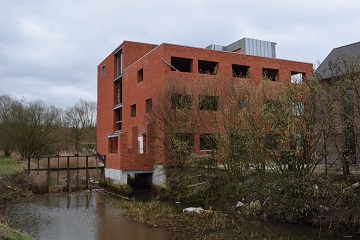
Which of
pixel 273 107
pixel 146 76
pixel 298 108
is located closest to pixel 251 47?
pixel 146 76

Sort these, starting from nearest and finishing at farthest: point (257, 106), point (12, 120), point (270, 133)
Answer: point (270, 133), point (257, 106), point (12, 120)

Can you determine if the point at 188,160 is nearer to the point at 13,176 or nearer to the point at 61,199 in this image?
the point at 61,199

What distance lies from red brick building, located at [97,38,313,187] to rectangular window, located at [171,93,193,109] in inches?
39.8

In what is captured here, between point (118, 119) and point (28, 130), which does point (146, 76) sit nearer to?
point (118, 119)

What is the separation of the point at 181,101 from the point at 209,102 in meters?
1.76

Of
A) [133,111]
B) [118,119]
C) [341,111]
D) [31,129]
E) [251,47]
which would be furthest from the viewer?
[31,129]

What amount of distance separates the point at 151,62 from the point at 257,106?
36.6 ft

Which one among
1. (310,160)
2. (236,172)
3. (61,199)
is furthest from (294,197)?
(61,199)

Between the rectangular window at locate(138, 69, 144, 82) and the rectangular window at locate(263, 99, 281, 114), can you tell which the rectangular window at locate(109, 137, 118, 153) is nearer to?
the rectangular window at locate(138, 69, 144, 82)

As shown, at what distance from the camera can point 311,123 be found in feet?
36.2

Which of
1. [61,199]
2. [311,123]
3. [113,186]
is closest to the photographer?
[311,123]

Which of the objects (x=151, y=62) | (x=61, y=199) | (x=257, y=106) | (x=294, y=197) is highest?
(x=151, y=62)

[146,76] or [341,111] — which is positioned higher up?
[146,76]

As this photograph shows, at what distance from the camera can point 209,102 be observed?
1666 cm
